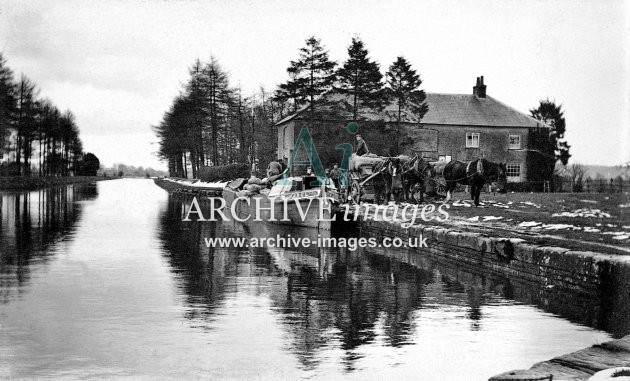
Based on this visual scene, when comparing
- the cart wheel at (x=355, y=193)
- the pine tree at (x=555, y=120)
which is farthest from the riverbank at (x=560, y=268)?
the cart wheel at (x=355, y=193)

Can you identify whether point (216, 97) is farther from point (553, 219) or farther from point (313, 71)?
point (553, 219)

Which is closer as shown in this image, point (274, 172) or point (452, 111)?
point (274, 172)

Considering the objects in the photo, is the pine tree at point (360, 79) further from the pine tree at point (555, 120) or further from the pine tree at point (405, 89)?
the pine tree at point (555, 120)

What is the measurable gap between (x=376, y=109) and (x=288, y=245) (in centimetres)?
1635

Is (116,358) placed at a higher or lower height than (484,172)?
lower

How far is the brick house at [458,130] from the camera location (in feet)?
58.5

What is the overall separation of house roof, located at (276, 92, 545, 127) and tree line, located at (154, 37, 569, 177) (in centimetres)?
28

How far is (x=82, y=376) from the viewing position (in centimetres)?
544

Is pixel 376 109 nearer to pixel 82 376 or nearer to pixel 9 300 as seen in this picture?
pixel 9 300

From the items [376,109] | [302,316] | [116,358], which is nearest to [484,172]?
[302,316]

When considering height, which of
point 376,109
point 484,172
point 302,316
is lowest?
point 302,316

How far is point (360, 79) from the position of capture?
34.0 meters

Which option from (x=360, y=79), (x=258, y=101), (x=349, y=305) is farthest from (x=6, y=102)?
(x=258, y=101)

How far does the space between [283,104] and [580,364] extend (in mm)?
40277
